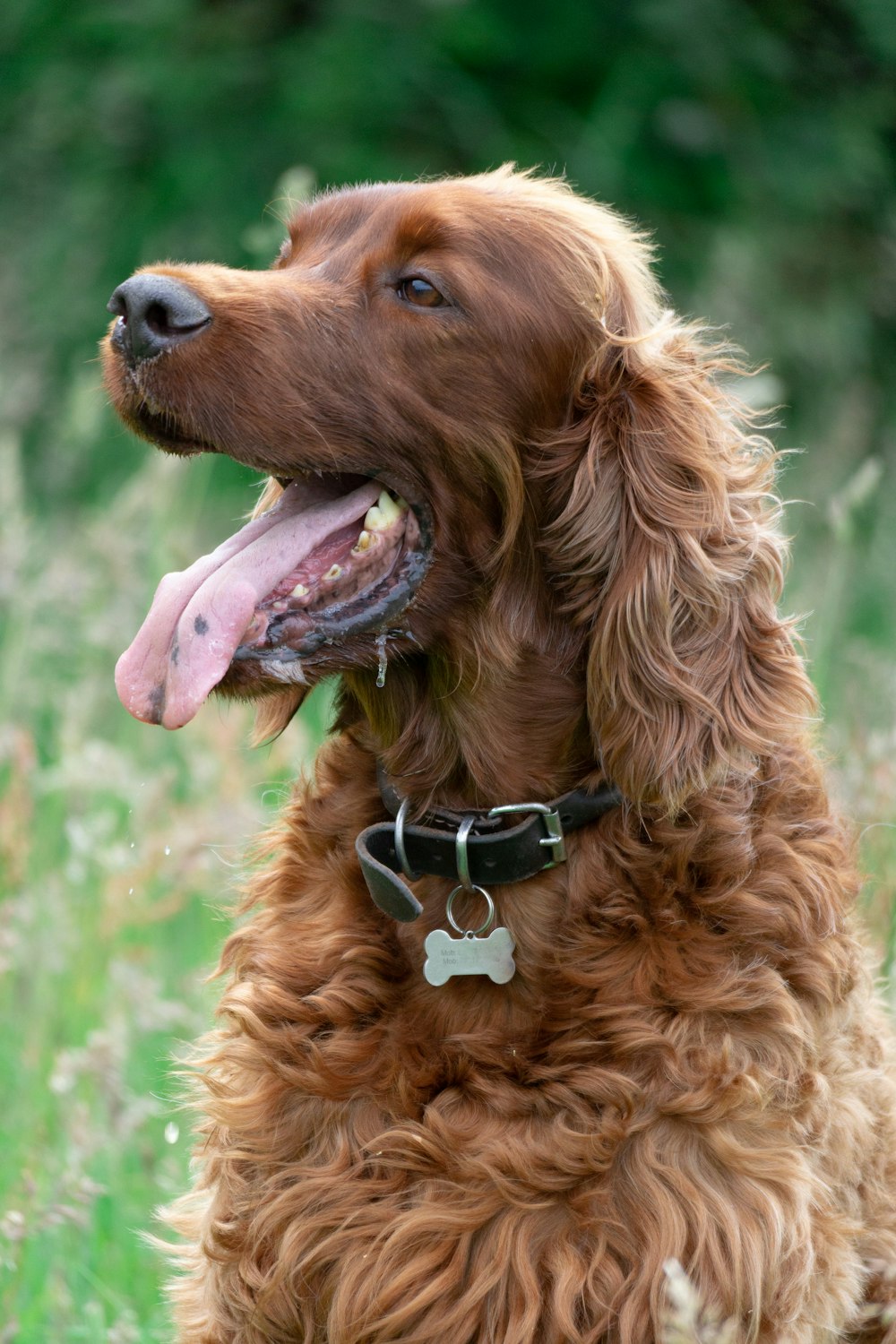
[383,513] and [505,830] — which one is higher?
[383,513]

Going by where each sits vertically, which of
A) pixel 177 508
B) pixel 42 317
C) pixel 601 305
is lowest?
pixel 42 317

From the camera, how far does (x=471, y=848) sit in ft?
8.56

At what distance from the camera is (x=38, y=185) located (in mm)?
9703

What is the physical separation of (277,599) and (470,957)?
0.65 m

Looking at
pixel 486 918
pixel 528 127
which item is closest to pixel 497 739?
pixel 486 918

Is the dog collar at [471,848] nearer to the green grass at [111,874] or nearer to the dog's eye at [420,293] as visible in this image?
the green grass at [111,874]

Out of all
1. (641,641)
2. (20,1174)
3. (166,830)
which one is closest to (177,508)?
(166,830)

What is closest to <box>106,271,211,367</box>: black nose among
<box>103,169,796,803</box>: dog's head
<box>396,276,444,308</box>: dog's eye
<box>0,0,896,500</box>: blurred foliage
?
<box>103,169,796,803</box>: dog's head

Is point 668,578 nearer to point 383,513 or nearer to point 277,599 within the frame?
point 383,513

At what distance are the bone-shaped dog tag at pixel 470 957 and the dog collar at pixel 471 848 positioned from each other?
0.06 metres

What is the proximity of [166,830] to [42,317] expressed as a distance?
6.03 m

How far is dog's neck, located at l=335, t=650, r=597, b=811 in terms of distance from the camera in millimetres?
2744

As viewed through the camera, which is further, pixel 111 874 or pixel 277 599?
pixel 111 874

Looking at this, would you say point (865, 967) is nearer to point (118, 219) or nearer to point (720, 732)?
point (720, 732)
